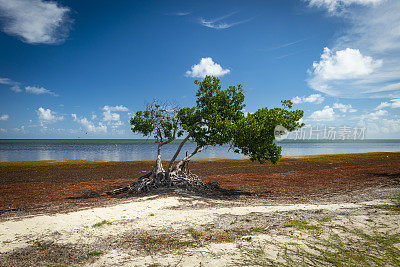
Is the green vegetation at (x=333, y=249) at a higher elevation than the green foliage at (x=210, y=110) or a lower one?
lower

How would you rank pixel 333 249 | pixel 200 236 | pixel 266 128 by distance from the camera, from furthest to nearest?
pixel 266 128
pixel 200 236
pixel 333 249

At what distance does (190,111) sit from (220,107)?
2.07 m

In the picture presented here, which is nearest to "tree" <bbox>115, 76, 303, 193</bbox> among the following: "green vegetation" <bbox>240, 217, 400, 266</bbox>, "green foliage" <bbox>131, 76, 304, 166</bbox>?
"green foliage" <bbox>131, 76, 304, 166</bbox>

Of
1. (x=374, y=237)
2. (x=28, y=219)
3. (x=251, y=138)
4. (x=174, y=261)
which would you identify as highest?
(x=251, y=138)

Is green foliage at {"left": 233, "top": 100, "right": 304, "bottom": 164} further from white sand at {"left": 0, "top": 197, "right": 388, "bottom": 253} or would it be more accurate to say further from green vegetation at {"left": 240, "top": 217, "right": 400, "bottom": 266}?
green vegetation at {"left": 240, "top": 217, "right": 400, "bottom": 266}

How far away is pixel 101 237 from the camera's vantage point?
7.55m

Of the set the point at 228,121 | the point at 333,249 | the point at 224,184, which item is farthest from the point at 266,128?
the point at 224,184

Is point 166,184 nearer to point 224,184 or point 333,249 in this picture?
point 224,184

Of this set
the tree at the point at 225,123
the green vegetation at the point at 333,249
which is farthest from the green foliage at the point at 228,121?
the green vegetation at the point at 333,249

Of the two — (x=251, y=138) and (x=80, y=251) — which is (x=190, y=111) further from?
(x=80, y=251)

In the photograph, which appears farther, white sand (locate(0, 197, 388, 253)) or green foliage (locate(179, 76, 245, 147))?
green foliage (locate(179, 76, 245, 147))

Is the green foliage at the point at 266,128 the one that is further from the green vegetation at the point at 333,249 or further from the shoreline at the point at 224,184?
the green vegetation at the point at 333,249

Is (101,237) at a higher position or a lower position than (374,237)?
lower

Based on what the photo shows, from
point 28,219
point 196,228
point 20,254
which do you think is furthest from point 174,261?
point 28,219
